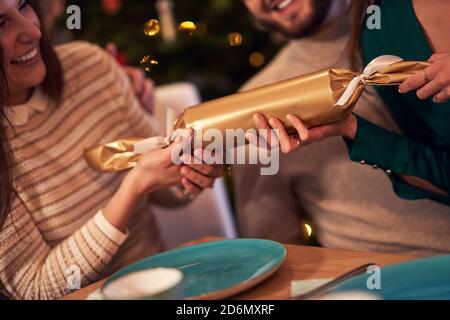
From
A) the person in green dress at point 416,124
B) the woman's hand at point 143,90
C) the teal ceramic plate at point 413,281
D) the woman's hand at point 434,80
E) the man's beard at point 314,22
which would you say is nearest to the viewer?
the teal ceramic plate at point 413,281

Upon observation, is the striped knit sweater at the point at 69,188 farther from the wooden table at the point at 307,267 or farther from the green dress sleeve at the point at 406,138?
the green dress sleeve at the point at 406,138

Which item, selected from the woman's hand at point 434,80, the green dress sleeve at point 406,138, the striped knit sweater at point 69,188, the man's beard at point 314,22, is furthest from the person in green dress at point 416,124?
the striped knit sweater at point 69,188

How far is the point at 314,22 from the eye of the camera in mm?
1357

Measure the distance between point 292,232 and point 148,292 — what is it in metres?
0.71

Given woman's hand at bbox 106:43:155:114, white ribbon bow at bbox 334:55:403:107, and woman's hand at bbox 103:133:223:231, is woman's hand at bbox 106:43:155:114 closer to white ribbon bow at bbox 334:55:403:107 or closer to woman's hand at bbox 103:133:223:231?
woman's hand at bbox 103:133:223:231

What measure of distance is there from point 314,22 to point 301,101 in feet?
1.61

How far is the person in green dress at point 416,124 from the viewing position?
103 centimetres

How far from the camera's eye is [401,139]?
108 cm

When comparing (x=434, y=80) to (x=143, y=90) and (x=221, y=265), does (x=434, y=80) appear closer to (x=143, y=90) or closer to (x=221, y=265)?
(x=221, y=265)

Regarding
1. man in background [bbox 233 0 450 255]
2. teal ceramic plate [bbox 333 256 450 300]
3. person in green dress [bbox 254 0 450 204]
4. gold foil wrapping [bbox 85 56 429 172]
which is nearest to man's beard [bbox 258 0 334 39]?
man in background [bbox 233 0 450 255]

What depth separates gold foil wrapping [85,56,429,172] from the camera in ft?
2.95

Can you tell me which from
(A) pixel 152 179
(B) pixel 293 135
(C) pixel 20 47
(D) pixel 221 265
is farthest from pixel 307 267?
(C) pixel 20 47

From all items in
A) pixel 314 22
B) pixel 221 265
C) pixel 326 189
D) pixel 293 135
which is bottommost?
pixel 326 189

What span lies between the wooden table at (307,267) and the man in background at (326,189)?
404 millimetres
